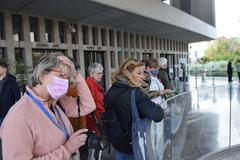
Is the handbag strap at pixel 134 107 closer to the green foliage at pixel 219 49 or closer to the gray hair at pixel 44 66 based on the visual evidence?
the gray hair at pixel 44 66

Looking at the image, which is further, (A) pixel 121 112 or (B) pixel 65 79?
(A) pixel 121 112

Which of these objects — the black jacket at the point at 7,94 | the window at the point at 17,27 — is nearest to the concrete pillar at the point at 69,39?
the window at the point at 17,27

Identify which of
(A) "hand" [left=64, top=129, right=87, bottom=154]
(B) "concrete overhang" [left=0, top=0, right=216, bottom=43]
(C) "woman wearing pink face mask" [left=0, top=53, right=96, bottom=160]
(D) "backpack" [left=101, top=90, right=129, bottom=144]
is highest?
(B) "concrete overhang" [left=0, top=0, right=216, bottom=43]

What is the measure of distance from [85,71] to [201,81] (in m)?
9.08

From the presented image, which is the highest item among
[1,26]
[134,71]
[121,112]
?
[1,26]

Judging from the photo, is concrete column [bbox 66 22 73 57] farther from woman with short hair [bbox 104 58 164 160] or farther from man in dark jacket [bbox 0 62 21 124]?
woman with short hair [bbox 104 58 164 160]

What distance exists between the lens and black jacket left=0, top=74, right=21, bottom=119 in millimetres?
3818

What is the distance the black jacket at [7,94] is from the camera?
12.5 ft

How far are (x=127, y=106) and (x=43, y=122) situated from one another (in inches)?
42.5

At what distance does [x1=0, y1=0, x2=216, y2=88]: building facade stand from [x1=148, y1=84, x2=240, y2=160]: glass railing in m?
2.68

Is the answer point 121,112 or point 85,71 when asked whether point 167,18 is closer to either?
point 85,71

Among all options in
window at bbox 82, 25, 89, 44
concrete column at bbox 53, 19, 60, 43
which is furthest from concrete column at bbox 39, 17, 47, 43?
window at bbox 82, 25, 89, 44

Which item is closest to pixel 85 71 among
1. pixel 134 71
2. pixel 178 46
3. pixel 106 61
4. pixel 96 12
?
pixel 106 61

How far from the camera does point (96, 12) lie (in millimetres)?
8562
